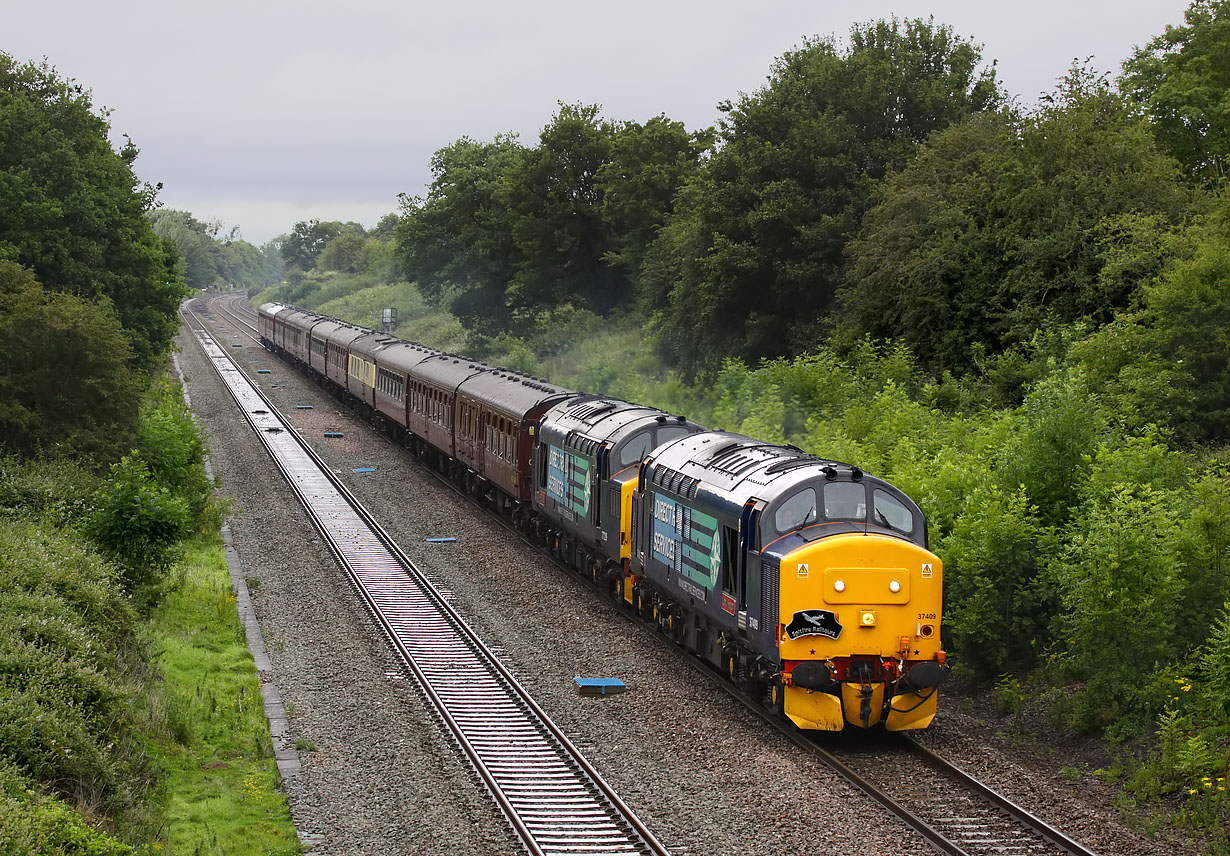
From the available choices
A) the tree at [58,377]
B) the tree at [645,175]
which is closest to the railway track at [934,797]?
the tree at [58,377]

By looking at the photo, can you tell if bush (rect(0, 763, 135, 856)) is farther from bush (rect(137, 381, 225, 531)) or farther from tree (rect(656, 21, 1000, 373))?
tree (rect(656, 21, 1000, 373))

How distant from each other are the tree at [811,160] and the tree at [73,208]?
2029cm

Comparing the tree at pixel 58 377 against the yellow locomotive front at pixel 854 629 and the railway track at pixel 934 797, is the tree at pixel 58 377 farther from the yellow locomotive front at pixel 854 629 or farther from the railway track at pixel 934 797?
the yellow locomotive front at pixel 854 629

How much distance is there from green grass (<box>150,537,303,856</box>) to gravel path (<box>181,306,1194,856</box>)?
1.49 feet

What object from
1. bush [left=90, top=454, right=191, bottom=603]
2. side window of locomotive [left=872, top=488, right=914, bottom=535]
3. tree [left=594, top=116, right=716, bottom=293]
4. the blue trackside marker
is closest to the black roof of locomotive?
side window of locomotive [left=872, top=488, right=914, bottom=535]

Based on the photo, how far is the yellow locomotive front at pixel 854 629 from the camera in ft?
47.3

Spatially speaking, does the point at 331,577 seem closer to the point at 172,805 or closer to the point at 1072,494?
the point at 172,805

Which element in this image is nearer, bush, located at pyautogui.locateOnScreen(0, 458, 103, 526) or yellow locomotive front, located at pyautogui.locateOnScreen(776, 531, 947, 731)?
yellow locomotive front, located at pyautogui.locateOnScreen(776, 531, 947, 731)

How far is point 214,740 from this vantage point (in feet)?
49.4

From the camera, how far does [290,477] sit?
118 ft

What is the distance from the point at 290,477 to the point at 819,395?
52.5ft

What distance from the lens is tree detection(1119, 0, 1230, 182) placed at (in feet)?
113

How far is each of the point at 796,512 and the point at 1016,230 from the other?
17.5 metres

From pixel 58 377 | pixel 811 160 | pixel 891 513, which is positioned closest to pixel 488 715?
pixel 891 513
